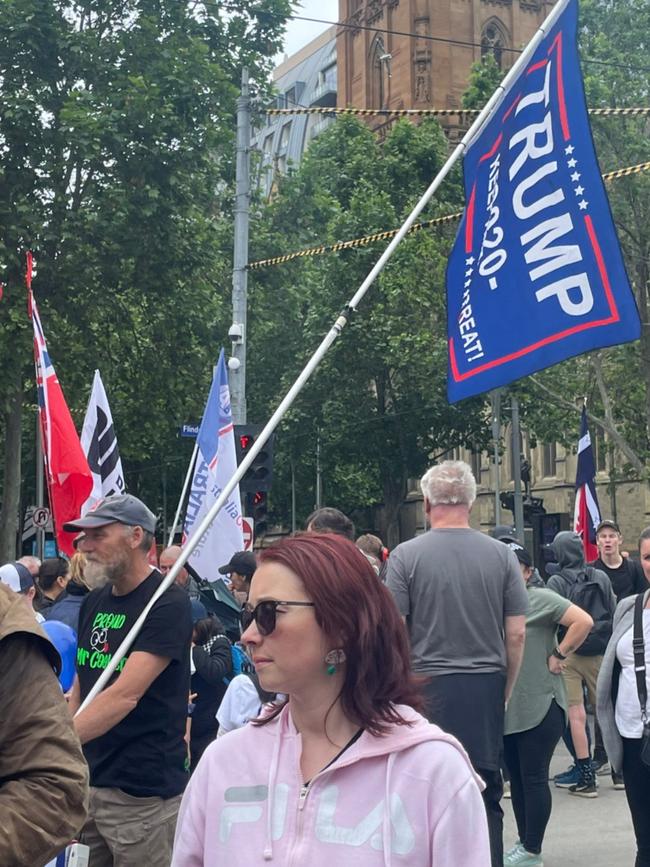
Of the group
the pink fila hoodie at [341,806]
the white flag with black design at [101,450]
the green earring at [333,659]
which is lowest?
the pink fila hoodie at [341,806]

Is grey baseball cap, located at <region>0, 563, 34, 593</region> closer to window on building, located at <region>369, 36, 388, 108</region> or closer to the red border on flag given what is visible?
the red border on flag

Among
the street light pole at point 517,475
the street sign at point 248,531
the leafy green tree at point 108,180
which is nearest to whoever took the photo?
the street sign at point 248,531

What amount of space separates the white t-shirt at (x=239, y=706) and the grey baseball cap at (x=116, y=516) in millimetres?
1553

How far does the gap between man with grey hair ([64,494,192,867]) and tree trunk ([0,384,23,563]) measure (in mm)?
19333

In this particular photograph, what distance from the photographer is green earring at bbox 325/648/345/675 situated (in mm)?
2404

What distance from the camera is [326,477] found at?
4497 cm

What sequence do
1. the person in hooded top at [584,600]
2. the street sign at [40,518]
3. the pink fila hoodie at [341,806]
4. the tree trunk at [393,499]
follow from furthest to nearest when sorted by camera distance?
the tree trunk at [393,499] < the street sign at [40,518] < the person in hooded top at [584,600] < the pink fila hoodie at [341,806]

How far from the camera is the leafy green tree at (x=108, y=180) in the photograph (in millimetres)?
22734

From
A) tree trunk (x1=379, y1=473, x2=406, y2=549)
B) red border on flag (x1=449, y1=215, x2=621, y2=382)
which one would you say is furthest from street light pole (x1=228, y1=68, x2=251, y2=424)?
tree trunk (x1=379, y1=473, x2=406, y2=549)

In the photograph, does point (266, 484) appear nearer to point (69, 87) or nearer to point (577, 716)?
point (577, 716)

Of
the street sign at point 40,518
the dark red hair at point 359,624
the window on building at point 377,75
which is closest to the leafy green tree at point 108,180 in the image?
the street sign at point 40,518

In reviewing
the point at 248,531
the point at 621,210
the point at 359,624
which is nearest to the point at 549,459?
the point at 621,210

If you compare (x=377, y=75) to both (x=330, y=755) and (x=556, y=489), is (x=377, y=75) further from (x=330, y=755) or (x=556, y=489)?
(x=330, y=755)

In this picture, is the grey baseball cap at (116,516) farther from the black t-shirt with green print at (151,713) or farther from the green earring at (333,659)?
the green earring at (333,659)
